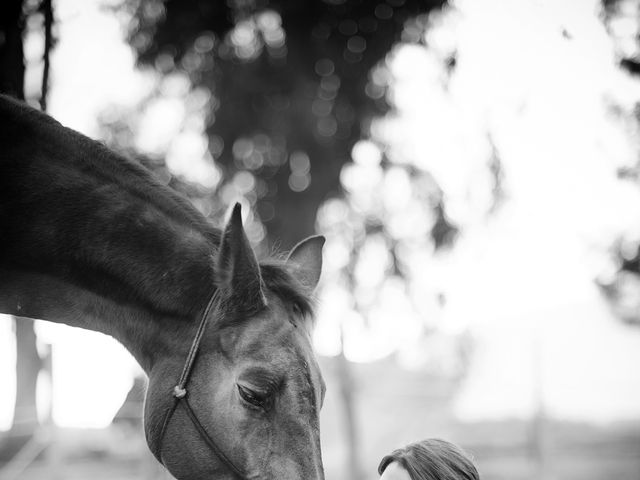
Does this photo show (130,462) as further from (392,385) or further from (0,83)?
(392,385)

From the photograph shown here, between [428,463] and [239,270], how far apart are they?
1.09m

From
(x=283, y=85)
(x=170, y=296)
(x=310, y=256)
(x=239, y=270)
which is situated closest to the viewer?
(x=239, y=270)

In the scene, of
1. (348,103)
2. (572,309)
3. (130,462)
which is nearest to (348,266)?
(348,103)

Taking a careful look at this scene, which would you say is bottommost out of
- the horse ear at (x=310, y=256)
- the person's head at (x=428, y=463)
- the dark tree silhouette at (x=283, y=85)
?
the person's head at (x=428, y=463)

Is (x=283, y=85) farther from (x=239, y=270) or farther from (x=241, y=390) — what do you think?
(x=241, y=390)

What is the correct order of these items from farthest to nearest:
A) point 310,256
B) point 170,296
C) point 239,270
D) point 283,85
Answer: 1. point 283,85
2. point 310,256
3. point 170,296
4. point 239,270

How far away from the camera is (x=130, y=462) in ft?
33.3

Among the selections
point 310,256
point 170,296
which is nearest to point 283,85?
point 310,256

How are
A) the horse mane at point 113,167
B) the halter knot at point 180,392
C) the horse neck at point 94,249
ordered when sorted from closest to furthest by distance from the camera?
the halter knot at point 180,392, the horse neck at point 94,249, the horse mane at point 113,167

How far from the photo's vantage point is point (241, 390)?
221 cm

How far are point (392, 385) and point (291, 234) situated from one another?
11909mm

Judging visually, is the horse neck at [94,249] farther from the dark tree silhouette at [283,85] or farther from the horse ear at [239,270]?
the dark tree silhouette at [283,85]

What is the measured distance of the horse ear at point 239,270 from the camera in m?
2.24

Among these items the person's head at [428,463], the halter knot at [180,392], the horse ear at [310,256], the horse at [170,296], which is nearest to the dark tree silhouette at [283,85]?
the horse ear at [310,256]
